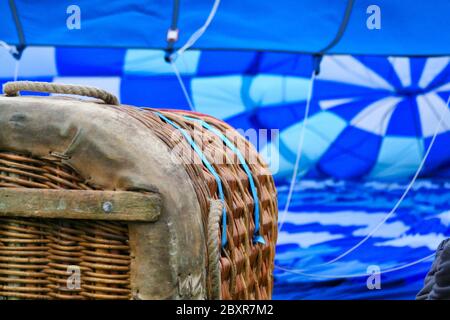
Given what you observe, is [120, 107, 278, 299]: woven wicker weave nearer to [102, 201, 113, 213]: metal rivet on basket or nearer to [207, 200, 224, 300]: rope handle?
[207, 200, 224, 300]: rope handle

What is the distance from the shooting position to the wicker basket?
1.09 meters

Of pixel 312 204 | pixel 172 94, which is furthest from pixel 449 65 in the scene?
pixel 172 94

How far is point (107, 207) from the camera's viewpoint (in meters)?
1.09

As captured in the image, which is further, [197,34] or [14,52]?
[14,52]

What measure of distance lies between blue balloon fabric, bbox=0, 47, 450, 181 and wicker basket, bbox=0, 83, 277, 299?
7.18ft

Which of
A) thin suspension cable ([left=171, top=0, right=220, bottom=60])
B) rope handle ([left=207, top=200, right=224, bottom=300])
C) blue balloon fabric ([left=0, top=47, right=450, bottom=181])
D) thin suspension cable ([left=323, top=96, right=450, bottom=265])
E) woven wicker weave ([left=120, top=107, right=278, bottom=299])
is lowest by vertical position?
rope handle ([left=207, top=200, right=224, bottom=300])

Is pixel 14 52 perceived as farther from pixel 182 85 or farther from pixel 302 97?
pixel 302 97

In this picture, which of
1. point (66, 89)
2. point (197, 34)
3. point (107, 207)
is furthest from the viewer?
point (197, 34)

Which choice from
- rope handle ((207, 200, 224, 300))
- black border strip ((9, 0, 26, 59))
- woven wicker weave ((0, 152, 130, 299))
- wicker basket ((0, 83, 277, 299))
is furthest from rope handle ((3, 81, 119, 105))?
black border strip ((9, 0, 26, 59))

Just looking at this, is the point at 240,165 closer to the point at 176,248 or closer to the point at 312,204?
the point at 176,248

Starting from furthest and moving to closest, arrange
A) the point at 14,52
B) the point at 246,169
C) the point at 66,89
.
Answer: the point at 14,52 → the point at 246,169 → the point at 66,89

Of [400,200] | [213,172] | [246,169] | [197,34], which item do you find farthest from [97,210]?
[400,200]

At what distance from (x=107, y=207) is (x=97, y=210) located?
0.01 metres

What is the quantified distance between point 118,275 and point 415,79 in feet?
8.39
